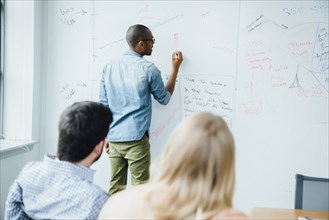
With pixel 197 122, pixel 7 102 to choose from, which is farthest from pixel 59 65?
pixel 197 122

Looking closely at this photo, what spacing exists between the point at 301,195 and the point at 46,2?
2289 millimetres

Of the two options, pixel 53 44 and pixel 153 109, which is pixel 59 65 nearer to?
pixel 53 44

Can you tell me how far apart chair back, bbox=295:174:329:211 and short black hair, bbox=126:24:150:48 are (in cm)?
138

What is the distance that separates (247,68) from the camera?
2896 millimetres

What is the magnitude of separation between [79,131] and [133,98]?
133 cm

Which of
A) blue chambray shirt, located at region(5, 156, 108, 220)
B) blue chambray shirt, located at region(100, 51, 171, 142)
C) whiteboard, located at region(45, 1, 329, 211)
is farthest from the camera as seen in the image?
whiteboard, located at region(45, 1, 329, 211)

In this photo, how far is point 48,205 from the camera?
1.26 m

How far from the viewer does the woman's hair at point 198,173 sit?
96cm

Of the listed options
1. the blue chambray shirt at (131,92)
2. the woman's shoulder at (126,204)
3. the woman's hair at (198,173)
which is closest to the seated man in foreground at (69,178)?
the woman's shoulder at (126,204)

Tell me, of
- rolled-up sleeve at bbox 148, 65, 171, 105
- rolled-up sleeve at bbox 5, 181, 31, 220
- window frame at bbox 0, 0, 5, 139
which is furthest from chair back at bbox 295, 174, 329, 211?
window frame at bbox 0, 0, 5, 139

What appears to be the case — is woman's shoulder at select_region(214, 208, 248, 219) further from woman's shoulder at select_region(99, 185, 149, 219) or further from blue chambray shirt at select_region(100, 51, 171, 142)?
→ blue chambray shirt at select_region(100, 51, 171, 142)

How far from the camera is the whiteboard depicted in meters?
2.85

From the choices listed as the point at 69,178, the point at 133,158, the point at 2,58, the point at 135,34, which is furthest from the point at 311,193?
the point at 2,58

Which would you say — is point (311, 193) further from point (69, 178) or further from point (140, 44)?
point (140, 44)
